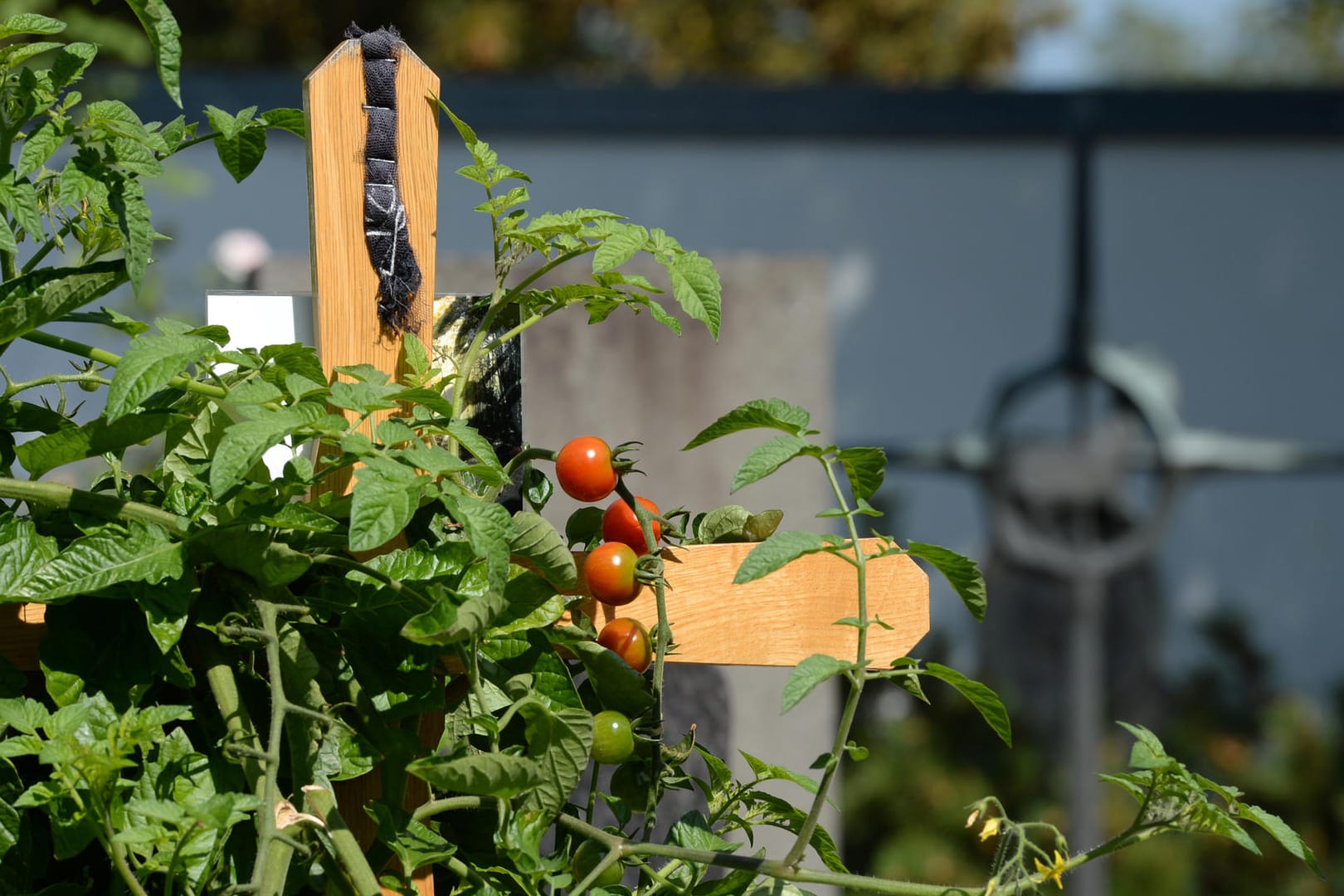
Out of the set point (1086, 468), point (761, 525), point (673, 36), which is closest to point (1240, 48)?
point (673, 36)

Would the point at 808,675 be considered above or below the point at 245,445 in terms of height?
below

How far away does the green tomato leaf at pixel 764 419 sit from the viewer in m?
0.58

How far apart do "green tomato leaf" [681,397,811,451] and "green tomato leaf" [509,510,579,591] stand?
78 millimetres

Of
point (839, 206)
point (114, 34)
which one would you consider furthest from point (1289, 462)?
point (114, 34)

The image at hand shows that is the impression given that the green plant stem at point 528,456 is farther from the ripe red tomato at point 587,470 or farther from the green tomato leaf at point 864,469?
the green tomato leaf at point 864,469

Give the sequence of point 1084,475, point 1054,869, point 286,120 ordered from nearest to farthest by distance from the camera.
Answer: point 1054,869, point 286,120, point 1084,475

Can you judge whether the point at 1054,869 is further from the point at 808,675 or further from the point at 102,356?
the point at 102,356

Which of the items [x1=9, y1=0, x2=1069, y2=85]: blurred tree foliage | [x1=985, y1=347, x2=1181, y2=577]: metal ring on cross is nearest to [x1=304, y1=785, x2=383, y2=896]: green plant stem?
[x1=985, y1=347, x2=1181, y2=577]: metal ring on cross

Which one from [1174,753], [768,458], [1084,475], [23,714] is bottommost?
[1174,753]

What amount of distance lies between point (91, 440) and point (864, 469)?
1.16ft

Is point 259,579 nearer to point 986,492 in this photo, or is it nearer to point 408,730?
point 408,730

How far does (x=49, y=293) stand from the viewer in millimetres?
562

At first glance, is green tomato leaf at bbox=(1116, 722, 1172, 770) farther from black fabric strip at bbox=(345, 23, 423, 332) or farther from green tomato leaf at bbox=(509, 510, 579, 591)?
black fabric strip at bbox=(345, 23, 423, 332)

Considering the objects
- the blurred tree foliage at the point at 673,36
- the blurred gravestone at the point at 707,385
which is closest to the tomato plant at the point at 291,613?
the blurred gravestone at the point at 707,385
